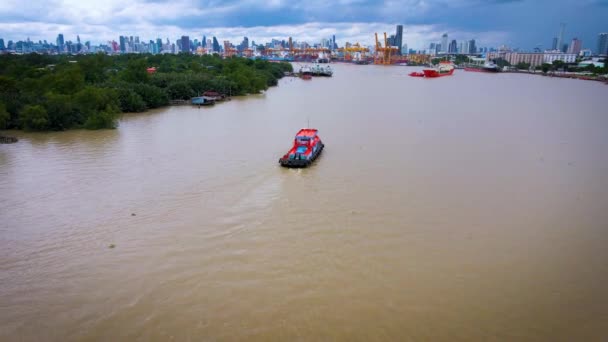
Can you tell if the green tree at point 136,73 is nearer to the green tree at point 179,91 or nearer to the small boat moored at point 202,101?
the green tree at point 179,91

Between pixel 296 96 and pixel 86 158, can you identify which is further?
pixel 296 96

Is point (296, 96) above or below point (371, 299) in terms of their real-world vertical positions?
above

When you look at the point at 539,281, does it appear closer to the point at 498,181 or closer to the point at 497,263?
the point at 497,263

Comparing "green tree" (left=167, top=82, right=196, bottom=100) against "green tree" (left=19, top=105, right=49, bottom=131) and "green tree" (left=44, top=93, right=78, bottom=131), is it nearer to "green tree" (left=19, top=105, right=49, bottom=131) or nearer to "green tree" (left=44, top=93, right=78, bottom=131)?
"green tree" (left=44, top=93, right=78, bottom=131)

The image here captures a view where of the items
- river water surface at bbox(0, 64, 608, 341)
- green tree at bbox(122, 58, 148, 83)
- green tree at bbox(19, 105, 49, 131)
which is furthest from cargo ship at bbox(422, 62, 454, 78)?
green tree at bbox(19, 105, 49, 131)

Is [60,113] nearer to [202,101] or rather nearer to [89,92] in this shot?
[89,92]

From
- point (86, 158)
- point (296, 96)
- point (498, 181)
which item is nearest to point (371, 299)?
point (498, 181)
